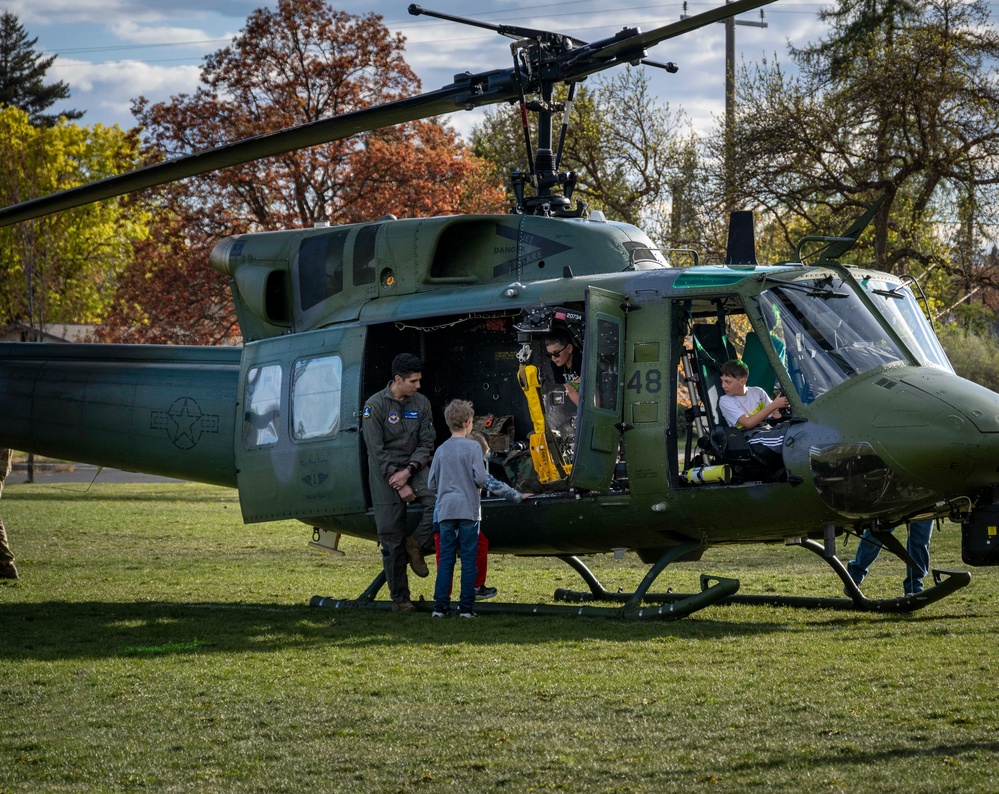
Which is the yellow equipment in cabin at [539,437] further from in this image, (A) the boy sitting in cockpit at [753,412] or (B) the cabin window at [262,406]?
(B) the cabin window at [262,406]

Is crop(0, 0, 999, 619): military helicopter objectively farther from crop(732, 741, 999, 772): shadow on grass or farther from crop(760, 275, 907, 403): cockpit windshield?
crop(732, 741, 999, 772): shadow on grass

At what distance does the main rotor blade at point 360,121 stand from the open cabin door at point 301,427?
5.96 ft

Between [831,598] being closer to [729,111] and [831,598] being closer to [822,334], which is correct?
[822,334]

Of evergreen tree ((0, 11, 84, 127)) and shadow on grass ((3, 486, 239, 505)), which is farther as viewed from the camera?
evergreen tree ((0, 11, 84, 127))

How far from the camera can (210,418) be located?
41.5 feet

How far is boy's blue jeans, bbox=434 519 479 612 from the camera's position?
33.6 ft

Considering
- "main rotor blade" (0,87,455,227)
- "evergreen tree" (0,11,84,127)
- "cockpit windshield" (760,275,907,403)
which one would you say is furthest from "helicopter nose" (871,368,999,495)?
"evergreen tree" (0,11,84,127)

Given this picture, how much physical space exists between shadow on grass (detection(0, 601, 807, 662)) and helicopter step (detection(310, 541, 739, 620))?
9 centimetres

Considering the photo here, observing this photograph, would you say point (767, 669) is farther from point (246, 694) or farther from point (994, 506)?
point (246, 694)

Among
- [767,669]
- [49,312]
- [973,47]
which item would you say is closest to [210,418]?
[767,669]

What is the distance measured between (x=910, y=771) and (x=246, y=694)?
383 cm

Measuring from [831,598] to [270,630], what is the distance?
4.81 metres

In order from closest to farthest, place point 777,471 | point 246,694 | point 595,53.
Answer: point 246,694
point 777,471
point 595,53

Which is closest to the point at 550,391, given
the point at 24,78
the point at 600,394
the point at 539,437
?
the point at 539,437
